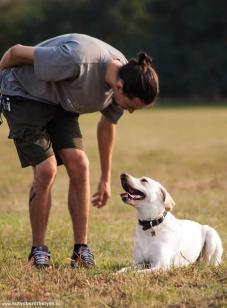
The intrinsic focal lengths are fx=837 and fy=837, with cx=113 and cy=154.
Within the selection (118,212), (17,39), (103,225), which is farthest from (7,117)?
(17,39)

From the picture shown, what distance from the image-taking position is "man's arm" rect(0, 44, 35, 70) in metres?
6.63

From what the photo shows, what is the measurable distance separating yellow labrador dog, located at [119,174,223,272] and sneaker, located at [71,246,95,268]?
381mm

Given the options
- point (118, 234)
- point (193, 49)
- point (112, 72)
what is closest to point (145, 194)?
point (112, 72)

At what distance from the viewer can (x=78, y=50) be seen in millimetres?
6461

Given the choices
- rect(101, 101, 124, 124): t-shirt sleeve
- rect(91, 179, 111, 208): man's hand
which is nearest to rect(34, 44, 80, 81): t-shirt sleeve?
A: rect(101, 101, 124, 124): t-shirt sleeve

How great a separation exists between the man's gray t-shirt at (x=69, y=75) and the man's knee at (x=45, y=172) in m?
0.47

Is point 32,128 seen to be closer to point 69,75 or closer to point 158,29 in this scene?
point 69,75

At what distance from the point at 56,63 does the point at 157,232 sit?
1.70 metres

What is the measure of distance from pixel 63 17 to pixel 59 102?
58.0 meters

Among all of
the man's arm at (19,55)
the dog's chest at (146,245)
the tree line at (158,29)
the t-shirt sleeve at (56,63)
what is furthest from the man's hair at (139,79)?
the tree line at (158,29)

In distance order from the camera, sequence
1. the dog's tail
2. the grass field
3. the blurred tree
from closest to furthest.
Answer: the grass field
the dog's tail
the blurred tree

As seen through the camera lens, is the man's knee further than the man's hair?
Yes

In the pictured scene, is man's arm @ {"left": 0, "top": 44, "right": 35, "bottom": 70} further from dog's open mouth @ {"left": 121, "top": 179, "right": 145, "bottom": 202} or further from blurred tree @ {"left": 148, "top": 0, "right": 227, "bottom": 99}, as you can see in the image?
blurred tree @ {"left": 148, "top": 0, "right": 227, "bottom": 99}

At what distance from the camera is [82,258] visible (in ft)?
23.0
